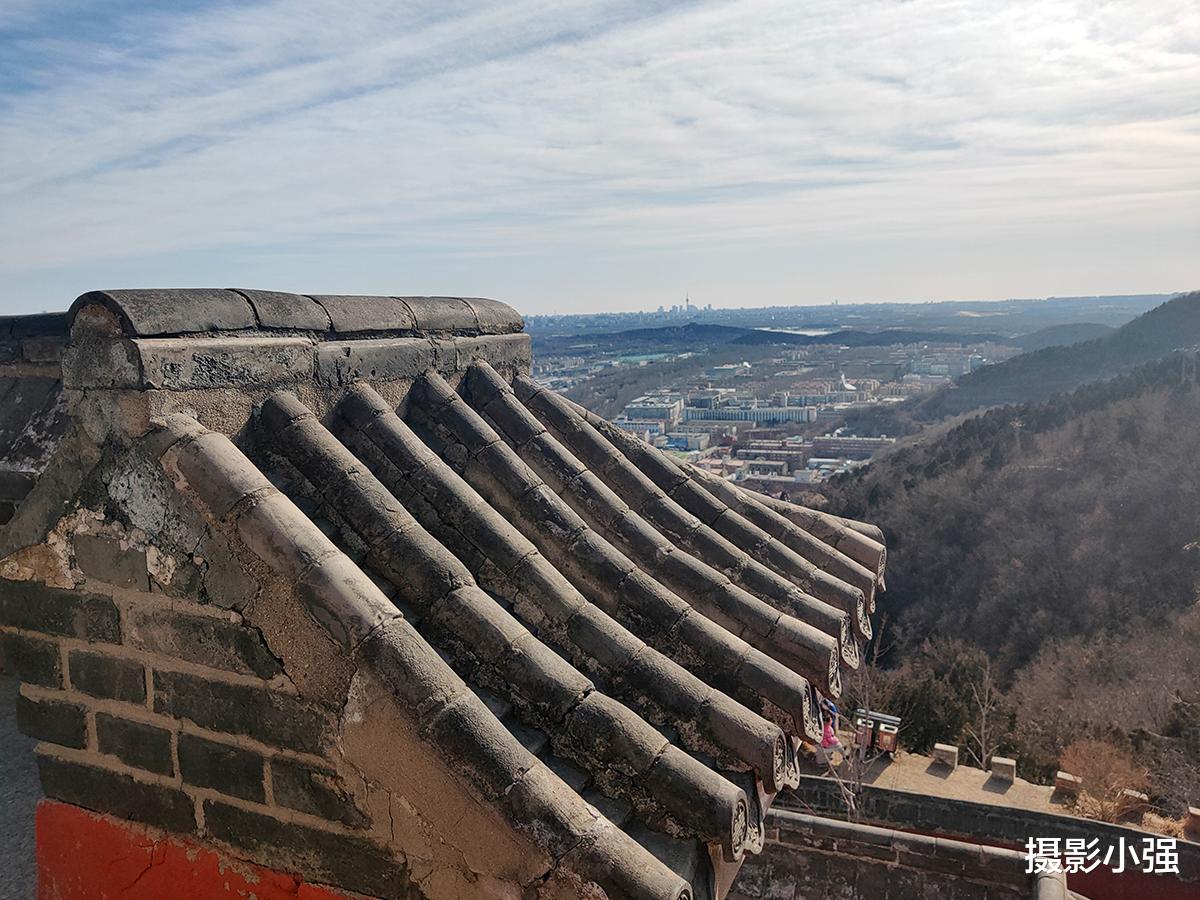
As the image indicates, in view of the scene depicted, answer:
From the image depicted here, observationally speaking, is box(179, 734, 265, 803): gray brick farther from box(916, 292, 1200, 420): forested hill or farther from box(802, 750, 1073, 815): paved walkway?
box(916, 292, 1200, 420): forested hill

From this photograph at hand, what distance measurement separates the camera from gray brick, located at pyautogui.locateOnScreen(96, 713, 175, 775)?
2930 millimetres

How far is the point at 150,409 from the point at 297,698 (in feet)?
3.33

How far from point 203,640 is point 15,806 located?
2455 mm

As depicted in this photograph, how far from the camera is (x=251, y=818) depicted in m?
2.81

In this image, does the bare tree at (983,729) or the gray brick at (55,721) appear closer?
the gray brick at (55,721)

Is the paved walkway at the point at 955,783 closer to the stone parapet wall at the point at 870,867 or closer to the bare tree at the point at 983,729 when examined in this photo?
the bare tree at the point at 983,729

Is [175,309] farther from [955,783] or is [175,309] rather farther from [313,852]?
[955,783]

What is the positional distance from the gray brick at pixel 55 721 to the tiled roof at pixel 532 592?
3.58 ft

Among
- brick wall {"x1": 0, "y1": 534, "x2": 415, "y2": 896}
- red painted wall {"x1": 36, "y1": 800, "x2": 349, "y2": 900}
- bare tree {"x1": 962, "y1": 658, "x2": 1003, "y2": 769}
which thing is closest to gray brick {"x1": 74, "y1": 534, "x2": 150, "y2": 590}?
brick wall {"x1": 0, "y1": 534, "x2": 415, "y2": 896}

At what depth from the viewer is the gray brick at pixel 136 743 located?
293cm

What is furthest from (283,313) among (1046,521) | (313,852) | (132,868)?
(1046,521)

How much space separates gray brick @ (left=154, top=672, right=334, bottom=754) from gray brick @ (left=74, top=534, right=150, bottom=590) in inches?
12.9

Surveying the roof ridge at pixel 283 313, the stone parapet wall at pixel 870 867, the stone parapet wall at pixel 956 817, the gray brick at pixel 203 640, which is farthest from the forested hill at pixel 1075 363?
the gray brick at pixel 203 640

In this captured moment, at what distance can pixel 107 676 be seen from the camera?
2965 mm
